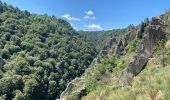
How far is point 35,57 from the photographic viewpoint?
13238cm

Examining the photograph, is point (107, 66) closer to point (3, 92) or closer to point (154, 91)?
point (154, 91)

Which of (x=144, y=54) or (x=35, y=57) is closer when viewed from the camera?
(x=144, y=54)

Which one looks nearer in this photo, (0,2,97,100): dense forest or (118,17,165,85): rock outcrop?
(118,17,165,85): rock outcrop

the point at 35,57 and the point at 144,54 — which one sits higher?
the point at 144,54

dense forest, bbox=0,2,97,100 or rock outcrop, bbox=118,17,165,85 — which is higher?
rock outcrop, bbox=118,17,165,85

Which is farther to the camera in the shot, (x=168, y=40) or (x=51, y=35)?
(x=51, y=35)

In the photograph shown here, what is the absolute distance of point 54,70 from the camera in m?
129

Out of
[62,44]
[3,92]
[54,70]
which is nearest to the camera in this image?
[3,92]

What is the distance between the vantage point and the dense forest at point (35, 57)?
100m

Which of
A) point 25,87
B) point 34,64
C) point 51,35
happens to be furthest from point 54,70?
point 51,35

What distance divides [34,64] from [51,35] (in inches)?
1795

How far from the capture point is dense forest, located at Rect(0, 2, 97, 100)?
10044 centimetres

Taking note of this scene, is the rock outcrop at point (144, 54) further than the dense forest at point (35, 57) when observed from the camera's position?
No

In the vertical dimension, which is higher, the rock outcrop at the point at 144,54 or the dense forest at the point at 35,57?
the rock outcrop at the point at 144,54
